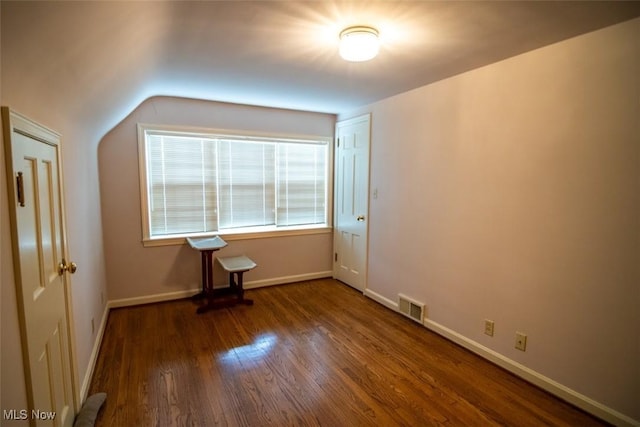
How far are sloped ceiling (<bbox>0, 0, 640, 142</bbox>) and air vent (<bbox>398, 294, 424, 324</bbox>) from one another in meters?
2.07

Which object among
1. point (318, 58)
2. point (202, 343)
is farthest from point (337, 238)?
point (318, 58)

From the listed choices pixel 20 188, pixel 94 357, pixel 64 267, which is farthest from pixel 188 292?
pixel 20 188

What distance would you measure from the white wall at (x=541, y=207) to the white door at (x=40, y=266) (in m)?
2.72

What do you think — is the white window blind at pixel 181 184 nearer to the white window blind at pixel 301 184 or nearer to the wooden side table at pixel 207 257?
the wooden side table at pixel 207 257

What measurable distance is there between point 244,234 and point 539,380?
10.3 ft

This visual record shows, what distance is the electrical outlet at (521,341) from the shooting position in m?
2.30

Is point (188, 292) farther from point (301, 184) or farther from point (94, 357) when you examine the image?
point (301, 184)

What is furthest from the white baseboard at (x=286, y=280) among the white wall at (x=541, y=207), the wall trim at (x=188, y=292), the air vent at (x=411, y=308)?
the white wall at (x=541, y=207)

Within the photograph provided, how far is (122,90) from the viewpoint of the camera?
2293mm

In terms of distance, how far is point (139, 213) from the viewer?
137 inches

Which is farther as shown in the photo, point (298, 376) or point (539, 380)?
point (298, 376)

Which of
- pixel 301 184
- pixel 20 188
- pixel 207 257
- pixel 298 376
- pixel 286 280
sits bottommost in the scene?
pixel 298 376

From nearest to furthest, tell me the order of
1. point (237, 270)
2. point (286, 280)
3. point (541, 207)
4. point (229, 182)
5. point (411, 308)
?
point (541, 207) → point (411, 308) → point (237, 270) → point (229, 182) → point (286, 280)

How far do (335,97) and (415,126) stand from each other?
0.90 m
